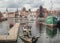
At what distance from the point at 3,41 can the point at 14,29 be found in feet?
0.86

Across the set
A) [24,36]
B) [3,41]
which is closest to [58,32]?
[24,36]

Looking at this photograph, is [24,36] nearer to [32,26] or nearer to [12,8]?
[32,26]

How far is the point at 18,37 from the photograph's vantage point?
8.67 ft

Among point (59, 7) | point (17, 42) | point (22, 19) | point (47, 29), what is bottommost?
point (17, 42)

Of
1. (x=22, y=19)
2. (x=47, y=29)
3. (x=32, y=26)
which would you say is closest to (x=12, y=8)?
(x=22, y=19)

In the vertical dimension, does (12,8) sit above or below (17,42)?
above

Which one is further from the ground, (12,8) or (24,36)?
(12,8)

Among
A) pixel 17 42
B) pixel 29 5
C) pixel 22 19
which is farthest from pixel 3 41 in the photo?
pixel 29 5

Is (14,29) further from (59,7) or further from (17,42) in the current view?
(59,7)

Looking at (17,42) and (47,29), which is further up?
(47,29)

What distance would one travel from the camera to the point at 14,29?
8.72 ft

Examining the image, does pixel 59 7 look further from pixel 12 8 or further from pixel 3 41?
pixel 3 41

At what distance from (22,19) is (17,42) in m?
0.39

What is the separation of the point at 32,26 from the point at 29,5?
351 millimetres
